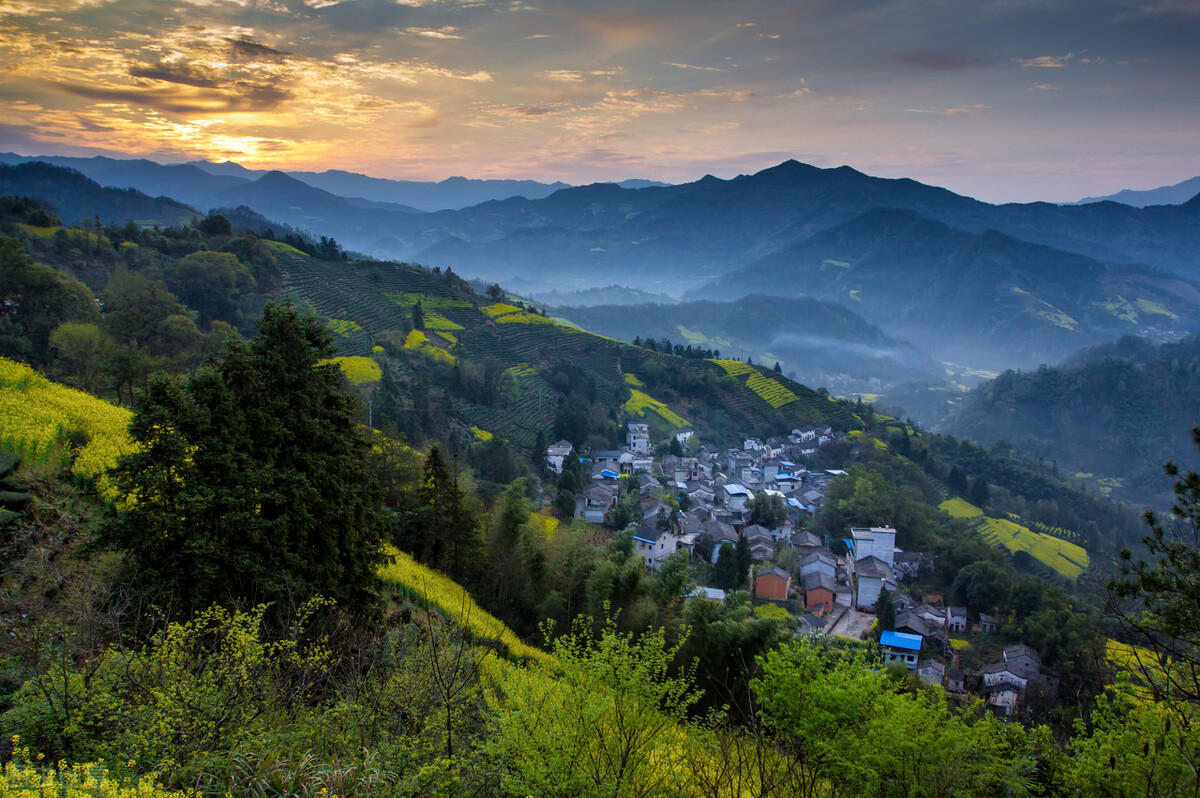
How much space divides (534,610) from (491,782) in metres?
8.82

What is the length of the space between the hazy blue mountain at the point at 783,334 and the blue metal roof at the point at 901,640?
88432 millimetres

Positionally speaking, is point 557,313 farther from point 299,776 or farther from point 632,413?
point 299,776

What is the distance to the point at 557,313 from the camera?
111625mm

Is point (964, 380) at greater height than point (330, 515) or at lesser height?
lesser

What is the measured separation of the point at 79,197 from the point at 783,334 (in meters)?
133

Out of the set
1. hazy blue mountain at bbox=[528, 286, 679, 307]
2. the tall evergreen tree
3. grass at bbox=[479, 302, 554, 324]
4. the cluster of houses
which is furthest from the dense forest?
hazy blue mountain at bbox=[528, 286, 679, 307]

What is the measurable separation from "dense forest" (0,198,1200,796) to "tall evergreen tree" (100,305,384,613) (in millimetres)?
36

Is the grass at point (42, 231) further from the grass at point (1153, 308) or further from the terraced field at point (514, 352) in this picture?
the grass at point (1153, 308)

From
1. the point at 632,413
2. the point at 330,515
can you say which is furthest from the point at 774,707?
the point at 632,413

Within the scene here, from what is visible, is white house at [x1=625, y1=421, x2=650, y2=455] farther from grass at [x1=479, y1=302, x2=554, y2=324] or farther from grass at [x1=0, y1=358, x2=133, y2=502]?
grass at [x1=0, y1=358, x2=133, y2=502]

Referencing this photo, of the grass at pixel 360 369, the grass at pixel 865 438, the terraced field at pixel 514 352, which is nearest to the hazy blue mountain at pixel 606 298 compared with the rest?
the terraced field at pixel 514 352

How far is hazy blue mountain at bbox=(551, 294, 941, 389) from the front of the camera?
118 meters

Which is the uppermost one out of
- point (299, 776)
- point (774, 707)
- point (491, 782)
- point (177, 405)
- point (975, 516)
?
point (177, 405)

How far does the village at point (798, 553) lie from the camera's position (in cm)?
1984
